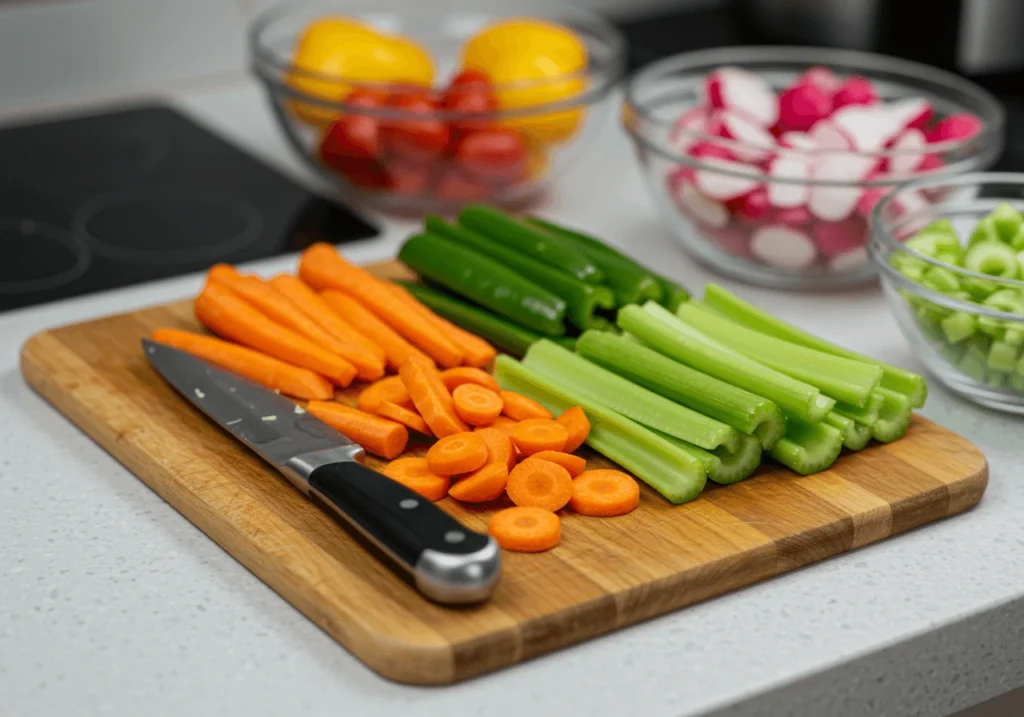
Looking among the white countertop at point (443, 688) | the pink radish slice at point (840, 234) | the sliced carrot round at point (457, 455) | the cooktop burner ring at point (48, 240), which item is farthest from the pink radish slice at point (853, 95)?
the cooktop burner ring at point (48, 240)

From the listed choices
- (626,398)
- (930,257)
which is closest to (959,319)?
(930,257)

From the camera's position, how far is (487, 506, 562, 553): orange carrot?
994 millimetres

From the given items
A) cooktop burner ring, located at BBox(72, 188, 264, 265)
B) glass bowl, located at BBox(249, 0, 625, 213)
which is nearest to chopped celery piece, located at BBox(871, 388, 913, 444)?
glass bowl, located at BBox(249, 0, 625, 213)

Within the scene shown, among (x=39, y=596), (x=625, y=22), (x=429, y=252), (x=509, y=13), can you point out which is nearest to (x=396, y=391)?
(x=429, y=252)

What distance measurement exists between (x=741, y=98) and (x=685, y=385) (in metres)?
0.53

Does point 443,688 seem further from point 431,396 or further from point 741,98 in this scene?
point 741,98

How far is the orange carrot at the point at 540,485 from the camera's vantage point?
1045 mm

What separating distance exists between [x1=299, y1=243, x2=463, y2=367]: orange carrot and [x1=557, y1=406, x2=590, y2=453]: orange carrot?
0.57ft

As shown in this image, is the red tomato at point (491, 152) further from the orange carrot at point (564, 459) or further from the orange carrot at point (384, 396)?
the orange carrot at point (564, 459)

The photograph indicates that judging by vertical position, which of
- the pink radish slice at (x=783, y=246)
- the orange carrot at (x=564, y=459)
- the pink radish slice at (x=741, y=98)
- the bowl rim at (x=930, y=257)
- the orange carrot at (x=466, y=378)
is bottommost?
the orange carrot at (x=564, y=459)

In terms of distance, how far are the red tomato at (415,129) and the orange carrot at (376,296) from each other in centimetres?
24

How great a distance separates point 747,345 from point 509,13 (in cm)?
102

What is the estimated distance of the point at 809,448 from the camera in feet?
3.69

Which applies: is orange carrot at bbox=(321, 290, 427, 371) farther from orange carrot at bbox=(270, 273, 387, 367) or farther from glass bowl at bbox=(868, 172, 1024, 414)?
glass bowl at bbox=(868, 172, 1024, 414)
